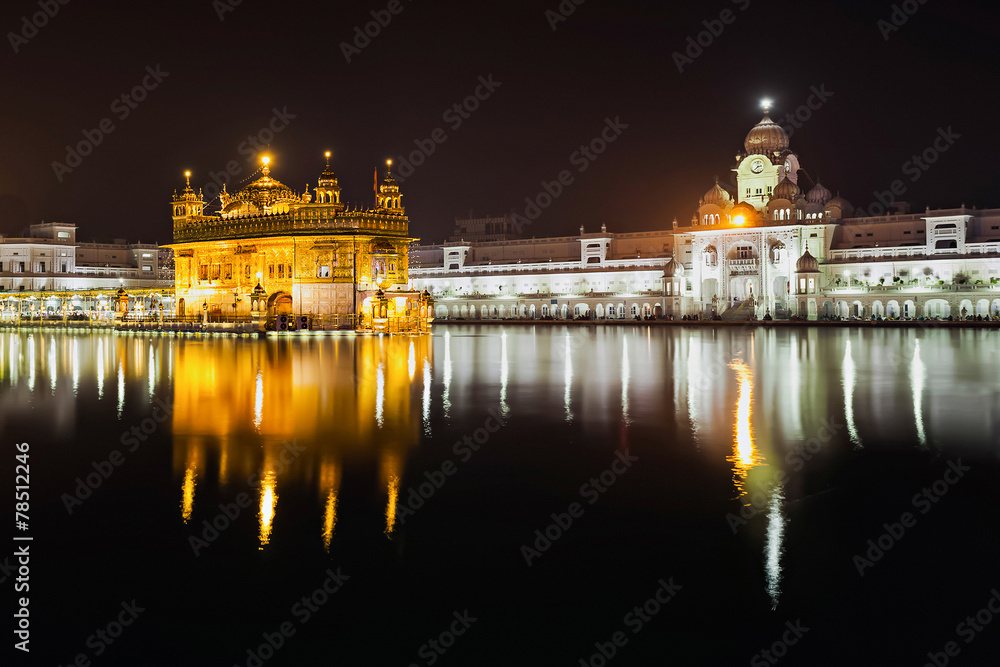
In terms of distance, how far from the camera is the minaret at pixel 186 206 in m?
54.6

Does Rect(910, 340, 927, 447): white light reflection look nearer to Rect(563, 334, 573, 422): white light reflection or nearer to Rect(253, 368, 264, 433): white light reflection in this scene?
Rect(563, 334, 573, 422): white light reflection

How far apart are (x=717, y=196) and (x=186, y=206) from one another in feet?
158

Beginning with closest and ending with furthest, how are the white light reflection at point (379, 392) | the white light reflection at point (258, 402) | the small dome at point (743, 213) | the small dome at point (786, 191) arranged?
the white light reflection at point (258, 402) < the white light reflection at point (379, 392) < the small dome at point (786, 191) < the small dome at point (743, 213)

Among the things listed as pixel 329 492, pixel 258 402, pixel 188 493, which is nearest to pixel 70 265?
pixel 258 402

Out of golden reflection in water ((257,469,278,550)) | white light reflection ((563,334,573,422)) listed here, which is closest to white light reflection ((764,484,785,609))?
golden reflection in water ((257,469,278,550))

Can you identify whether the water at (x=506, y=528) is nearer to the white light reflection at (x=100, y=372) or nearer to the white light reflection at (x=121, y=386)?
the white light reflection at (x=121, y=386)

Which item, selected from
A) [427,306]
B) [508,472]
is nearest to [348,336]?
[427,306]

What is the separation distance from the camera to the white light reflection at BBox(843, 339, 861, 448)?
440 inches

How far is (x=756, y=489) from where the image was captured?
8.06 m

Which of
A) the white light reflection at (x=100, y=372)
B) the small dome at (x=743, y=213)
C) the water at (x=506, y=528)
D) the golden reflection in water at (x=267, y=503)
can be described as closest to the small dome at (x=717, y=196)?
the small dome at (x=743, y=213)

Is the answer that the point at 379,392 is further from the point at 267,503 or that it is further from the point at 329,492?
the point at 267,503

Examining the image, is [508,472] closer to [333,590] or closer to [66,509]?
[333,590]

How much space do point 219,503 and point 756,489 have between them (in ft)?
16.6

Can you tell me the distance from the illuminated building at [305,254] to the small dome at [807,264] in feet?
123
